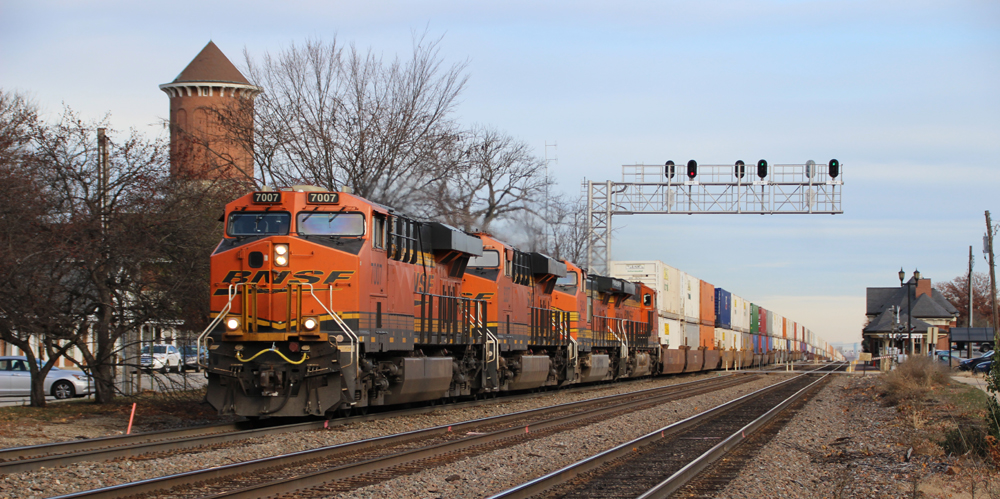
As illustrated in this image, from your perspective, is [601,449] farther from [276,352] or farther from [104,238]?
[104,238]

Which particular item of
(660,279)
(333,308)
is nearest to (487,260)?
(333,308)

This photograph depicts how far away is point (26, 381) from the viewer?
24.8 meters

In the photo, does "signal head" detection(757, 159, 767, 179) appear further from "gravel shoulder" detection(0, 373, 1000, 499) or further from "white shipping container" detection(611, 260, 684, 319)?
"gravel shoulder" detection(0, 373, 1000, 499)

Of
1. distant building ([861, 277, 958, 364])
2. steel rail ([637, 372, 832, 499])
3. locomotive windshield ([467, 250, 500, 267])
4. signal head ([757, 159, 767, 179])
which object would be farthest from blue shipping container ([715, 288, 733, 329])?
distant building ([861, 277, 958, 364])

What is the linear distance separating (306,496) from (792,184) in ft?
101

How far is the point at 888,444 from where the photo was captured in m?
13.6

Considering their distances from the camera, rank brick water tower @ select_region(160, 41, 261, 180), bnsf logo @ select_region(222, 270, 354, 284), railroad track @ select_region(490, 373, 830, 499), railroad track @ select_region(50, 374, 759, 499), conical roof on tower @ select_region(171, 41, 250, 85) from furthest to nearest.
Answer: conical roof on tower @ select_region(171, 41, 250, 85) → brick water tower @ select_region(160, 41, 261, 180) → bnsf logo @ select_region(222, 270, 354, 284) → railroad track @ select_region(490, 373, 830, 499) → railroad track @ select_region(50, 374, 759, 499)

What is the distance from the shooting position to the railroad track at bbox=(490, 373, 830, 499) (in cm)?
891

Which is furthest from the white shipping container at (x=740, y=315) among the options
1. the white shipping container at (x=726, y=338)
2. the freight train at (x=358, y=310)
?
the freight train at (x=358, y=310)

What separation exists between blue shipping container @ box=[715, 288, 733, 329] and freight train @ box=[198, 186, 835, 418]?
2399 centimetres

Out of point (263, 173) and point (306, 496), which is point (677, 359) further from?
point (306, 496)

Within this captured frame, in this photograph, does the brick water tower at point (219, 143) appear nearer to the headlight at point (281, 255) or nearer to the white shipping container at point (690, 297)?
the headlight at point (281, 255)

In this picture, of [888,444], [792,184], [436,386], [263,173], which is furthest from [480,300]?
[792,184]

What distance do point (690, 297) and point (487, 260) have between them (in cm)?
2284
